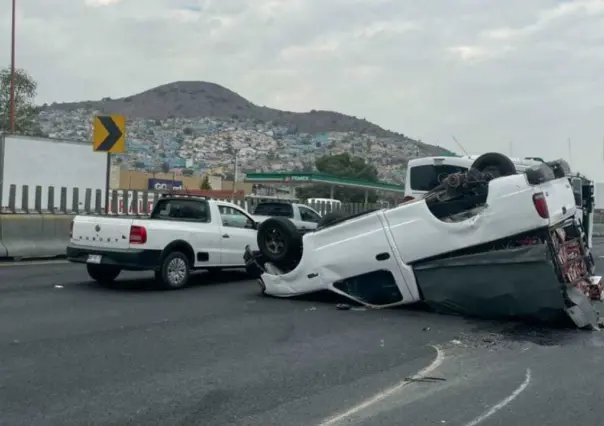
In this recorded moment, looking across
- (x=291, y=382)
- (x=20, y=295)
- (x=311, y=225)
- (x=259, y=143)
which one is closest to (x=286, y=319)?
(x=291, y=382)

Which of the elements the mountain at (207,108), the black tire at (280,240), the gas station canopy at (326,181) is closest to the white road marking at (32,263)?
the black tire at (280,240)

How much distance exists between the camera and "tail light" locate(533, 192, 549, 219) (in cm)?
934

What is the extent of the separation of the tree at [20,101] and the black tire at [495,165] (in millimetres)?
34475

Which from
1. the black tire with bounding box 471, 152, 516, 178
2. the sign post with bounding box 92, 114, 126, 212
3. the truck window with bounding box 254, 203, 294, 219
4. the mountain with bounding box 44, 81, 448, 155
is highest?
the mountain with bounding box 44, 81, 448, 155

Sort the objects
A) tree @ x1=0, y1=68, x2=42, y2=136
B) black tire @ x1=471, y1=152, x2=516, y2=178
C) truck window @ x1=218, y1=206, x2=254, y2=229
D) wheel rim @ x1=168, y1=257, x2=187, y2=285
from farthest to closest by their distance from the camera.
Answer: tree @ x1=0, y1=68, x2=42, y2=136 < truck window @ x1=218, y1=206, x2=254, y2=229 < wheel rim @ x1=168, y1=257, x2=187, y2=285 < black tire @ x1=471, y1=152, x2=516, y2=178

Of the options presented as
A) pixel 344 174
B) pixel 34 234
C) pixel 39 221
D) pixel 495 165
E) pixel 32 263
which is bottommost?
pixel 32 263

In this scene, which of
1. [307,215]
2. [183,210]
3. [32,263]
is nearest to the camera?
[183,210]

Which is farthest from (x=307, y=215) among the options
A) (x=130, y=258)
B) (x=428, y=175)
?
(x=130, y=258)

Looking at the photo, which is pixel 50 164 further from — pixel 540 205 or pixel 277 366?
pixel 277 366

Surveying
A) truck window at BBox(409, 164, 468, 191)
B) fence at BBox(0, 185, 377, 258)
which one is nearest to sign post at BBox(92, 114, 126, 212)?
fence at BBox(0, 185, 377, 258)

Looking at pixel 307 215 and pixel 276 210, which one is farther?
pixel 307 215

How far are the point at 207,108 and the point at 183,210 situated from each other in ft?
510

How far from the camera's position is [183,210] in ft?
43.8

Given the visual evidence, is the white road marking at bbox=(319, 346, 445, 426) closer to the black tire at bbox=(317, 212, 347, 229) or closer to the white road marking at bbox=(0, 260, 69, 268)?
the black tire at bbox=(317, 212, 347, 229)
